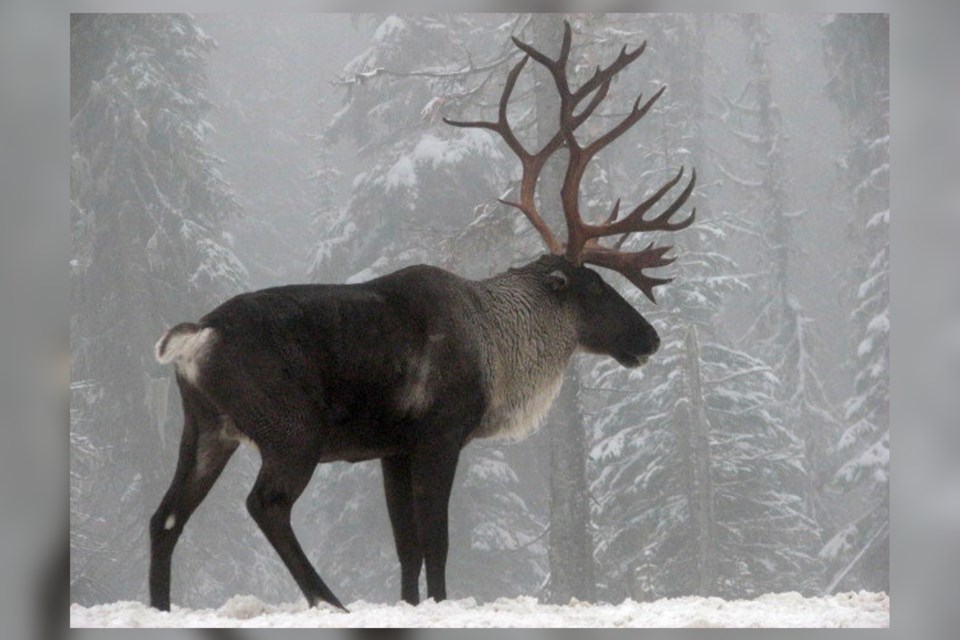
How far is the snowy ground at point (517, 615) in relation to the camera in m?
5.06

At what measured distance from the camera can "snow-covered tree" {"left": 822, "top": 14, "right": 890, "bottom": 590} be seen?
17609mm

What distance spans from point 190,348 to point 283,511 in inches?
35.2

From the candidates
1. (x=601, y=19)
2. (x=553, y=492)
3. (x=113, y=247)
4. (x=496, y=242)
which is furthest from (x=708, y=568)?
(x=113, y=247)

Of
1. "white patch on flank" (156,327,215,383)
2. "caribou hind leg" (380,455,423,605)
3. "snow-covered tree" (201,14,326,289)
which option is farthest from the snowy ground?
"snow-covered tree" (201,14,326,289)

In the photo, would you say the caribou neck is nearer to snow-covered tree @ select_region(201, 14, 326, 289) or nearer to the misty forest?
the misty forest

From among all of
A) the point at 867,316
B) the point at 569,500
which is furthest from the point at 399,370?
the point at 867,316

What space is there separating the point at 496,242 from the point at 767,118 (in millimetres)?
11932

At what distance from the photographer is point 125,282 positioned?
17.4 metres

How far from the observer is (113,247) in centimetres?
1748

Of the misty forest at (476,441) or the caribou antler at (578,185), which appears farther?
the misty forest at (476,441)

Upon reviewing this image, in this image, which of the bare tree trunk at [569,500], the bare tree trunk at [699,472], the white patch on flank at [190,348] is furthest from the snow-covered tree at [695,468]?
the white patch on flank at [190,348]

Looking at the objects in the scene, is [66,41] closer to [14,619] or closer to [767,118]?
[14,619]

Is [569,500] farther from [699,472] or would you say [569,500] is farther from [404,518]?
[404,518]

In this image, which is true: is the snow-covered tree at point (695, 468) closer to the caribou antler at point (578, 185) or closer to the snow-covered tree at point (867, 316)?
the snow-covered tree at point (867, 316)
